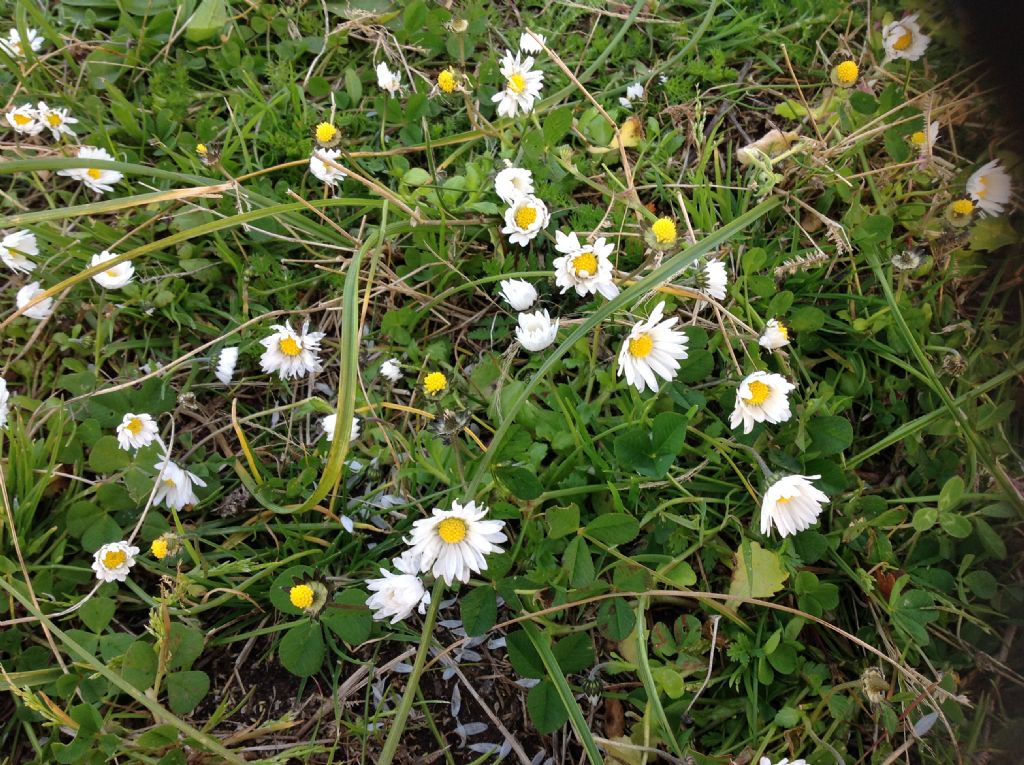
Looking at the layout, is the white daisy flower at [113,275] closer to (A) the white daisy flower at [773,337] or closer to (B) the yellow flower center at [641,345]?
(B) the yellow flower center at [641,345]

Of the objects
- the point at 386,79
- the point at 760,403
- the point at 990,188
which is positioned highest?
the point at 990,188

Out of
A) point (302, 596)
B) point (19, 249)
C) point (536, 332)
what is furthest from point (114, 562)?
point (536, 332)

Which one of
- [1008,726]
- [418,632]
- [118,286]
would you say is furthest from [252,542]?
[1008,726]

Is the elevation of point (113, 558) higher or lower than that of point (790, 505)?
lower

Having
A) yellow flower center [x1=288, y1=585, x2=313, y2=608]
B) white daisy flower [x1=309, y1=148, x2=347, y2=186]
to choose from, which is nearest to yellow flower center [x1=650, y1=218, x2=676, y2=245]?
white daisy flower [x1=309, y1=148, x2=347, y2=186]

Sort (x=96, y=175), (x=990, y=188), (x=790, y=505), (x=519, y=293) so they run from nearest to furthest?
1. (x=990, y=188)
2. (x=790, y=505)
3. (x=519, y=293)
4. (x=96, y=175)

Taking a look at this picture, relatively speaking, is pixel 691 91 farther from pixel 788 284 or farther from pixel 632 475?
pixel 632 475

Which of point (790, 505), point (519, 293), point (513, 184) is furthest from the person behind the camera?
point (513, 184)

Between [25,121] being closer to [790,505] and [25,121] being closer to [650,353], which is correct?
[650,353]
